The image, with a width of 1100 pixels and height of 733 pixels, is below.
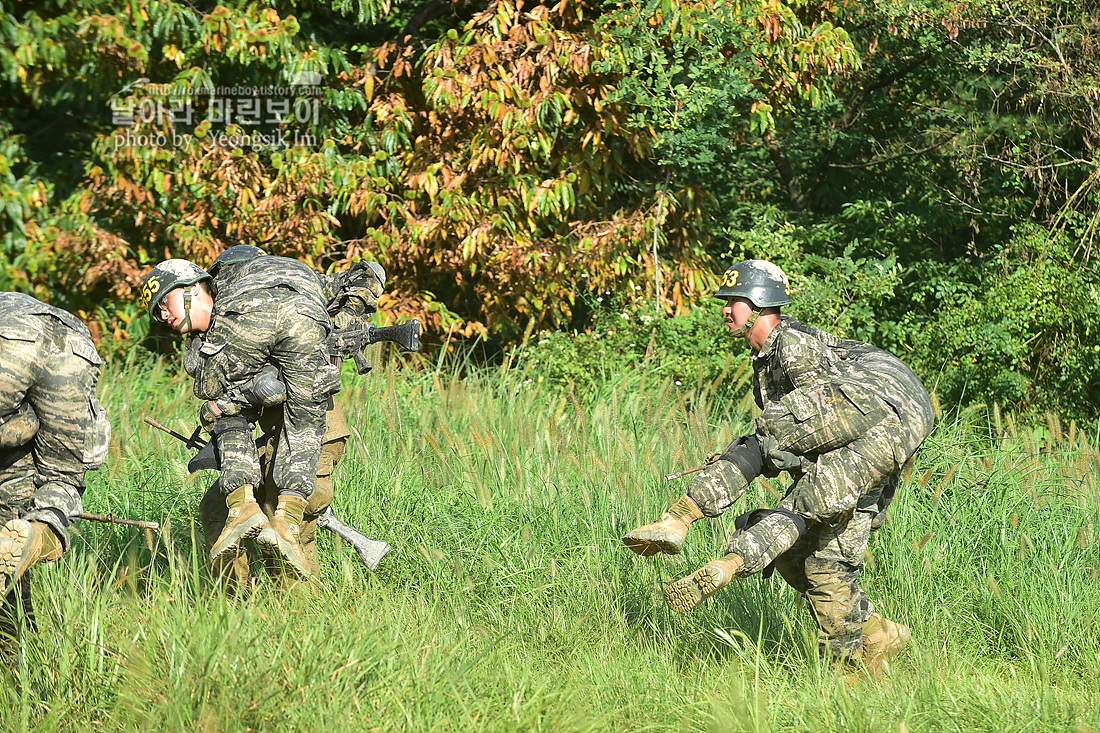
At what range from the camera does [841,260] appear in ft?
29.6

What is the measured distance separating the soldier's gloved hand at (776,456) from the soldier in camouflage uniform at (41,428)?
2.36 m

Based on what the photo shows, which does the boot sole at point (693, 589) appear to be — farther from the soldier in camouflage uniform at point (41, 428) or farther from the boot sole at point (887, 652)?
the soldier in camouflage uniform at point (41, 428)

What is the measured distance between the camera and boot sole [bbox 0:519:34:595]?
364 centimetres

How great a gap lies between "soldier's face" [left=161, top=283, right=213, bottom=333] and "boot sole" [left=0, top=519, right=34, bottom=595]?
3.65 ft

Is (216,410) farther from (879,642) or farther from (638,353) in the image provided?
(638,353)

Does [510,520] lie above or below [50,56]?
below

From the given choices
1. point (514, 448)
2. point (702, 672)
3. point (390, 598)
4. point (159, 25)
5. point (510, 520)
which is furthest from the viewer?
point (159, 25)

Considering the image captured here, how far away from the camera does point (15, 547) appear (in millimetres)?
3652

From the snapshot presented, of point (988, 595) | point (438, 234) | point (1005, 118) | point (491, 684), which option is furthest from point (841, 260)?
point (491, 684)

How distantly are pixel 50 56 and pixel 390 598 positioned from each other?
5703 millimetres

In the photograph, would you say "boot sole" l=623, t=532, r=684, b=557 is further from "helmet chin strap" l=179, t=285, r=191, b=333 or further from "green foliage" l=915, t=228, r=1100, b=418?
"green foliage" l=915, t=228, r=1100, b=418

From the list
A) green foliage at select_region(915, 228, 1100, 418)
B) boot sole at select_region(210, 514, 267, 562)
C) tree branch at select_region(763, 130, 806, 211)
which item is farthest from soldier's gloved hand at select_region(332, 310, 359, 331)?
tree branch at select_region(763, 130, 806, 211)

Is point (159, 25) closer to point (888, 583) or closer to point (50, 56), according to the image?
point (50, 56)

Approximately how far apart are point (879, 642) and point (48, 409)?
10.6 feet
